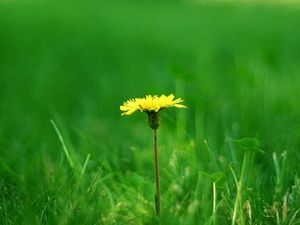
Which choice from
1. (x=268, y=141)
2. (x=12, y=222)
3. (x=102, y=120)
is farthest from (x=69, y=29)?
(x=12, y=222)

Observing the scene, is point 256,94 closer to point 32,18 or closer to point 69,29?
point 69,29

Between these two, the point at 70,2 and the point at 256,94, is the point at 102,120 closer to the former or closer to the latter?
the point at 256,94

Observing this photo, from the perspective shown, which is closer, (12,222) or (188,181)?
(12,222)

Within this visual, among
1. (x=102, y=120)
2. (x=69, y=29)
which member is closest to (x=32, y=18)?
(x=69, y=29)

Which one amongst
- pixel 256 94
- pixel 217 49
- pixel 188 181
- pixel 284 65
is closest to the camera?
pixel 188 181

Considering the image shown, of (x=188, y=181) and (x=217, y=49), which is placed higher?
(x=217, y=49)

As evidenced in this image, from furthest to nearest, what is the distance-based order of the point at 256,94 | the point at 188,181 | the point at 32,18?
1. the point at 32,18
2. the point at 256,94
3. the point at 188,181

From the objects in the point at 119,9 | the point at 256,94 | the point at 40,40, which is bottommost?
the point at 256,94
